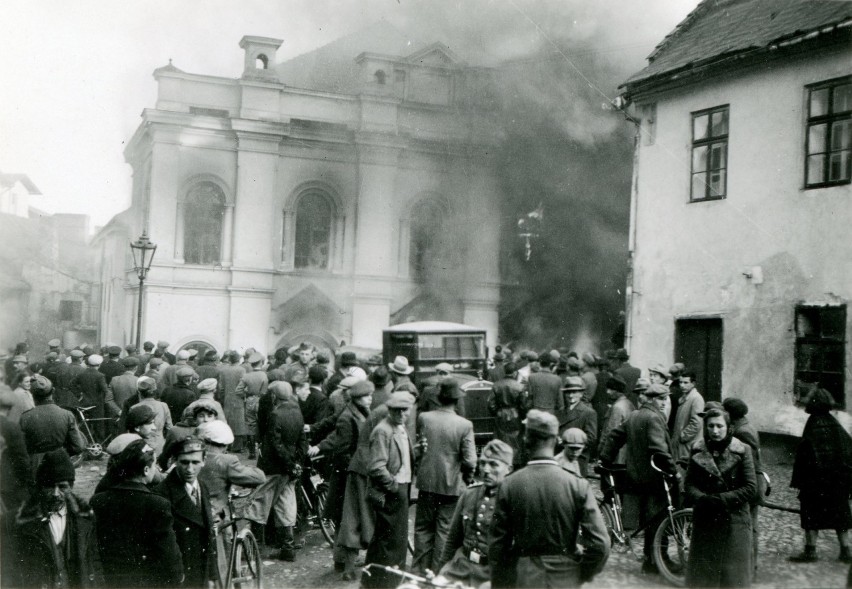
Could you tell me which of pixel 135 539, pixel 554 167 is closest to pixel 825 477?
pixel 135 539

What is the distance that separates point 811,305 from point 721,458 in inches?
294

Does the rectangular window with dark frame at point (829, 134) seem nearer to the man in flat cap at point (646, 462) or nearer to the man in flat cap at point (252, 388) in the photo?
the man in flat cap at point (646, 462)

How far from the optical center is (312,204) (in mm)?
26406

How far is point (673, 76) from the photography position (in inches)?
580

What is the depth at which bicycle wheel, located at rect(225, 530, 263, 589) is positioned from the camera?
6.10 m

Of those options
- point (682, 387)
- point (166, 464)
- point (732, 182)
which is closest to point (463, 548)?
point (166, 464)

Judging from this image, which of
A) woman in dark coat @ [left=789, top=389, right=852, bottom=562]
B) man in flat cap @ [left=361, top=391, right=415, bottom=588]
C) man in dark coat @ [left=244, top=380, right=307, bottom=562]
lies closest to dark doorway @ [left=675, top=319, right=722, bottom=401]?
woman in dark coat @ [left=789, top=389, right=852, bottom=562]

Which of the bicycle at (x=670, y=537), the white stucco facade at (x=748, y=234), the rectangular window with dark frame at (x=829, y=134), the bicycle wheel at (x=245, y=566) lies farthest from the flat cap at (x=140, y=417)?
the rectangular window with dark frame at (x=829, y=134)

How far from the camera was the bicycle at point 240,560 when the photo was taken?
6.08m

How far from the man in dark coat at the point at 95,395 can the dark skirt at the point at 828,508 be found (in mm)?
10322

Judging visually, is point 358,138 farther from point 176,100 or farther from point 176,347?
point 176,347

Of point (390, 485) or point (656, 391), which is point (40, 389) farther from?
point (656, 391)

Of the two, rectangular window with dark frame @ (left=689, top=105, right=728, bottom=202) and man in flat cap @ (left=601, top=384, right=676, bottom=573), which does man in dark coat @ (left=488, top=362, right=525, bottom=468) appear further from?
rectangular window with dark frame @ (left=689, top=105, right=728, bottom=202)

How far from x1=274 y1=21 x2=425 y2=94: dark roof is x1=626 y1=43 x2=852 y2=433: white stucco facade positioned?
54.7 ft
